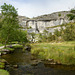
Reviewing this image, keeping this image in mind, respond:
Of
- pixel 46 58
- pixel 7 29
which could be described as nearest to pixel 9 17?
pixel 7 29

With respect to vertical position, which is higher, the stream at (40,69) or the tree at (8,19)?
the tree at (8,19)

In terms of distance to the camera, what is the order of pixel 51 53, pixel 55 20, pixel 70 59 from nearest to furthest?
pixel 70 59 → pixel 51 53 → pixel 55 20

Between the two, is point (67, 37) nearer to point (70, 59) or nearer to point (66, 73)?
point (70, 59)

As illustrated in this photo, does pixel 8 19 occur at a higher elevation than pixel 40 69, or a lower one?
higher

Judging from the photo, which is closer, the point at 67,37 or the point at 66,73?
the point at 66,73

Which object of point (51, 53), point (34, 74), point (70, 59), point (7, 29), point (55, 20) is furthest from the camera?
point (55, 20)

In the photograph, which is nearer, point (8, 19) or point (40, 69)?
point (40, 69)

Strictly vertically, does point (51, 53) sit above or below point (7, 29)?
below

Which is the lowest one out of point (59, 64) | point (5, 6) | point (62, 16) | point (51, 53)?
point (59, 64)

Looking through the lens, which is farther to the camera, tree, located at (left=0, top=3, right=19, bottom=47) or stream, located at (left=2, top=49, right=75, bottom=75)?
tree, located at (left=0, top=3, right=19, bottom=47)

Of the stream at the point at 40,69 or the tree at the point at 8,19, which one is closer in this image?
the stream at the point at 40,69

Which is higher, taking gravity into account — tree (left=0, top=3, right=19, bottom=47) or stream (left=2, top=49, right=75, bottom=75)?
tree (left=0, top=3, right=19, bottom=47)

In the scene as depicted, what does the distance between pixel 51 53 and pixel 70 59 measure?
11.7 feet

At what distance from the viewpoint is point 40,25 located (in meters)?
120
